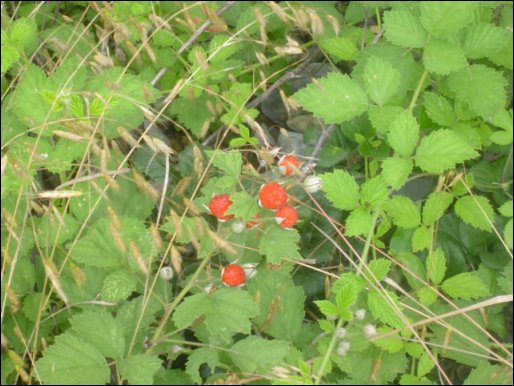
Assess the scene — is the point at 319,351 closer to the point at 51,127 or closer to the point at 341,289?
the point at 341,289

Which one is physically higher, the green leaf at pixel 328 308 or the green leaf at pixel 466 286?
the green leaf at pixel 328 308

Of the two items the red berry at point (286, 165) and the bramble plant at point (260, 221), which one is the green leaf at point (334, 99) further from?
the red berry at point (286, 165)

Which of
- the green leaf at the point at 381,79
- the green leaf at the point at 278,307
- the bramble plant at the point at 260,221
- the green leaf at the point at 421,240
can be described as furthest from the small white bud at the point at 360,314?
the green leaf at the point at 381,79

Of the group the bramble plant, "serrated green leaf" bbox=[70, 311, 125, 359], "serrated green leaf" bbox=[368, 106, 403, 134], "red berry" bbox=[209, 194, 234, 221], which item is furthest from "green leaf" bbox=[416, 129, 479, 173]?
"serrated green leaf" bbox=[70, 311, 125, 359]

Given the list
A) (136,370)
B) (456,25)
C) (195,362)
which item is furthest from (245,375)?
(456,25)

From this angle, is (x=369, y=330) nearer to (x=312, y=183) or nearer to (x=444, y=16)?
(x=312, y=183)

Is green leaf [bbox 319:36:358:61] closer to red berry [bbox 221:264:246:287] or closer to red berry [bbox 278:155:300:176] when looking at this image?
red berry [bbox 278:155:300:176]
